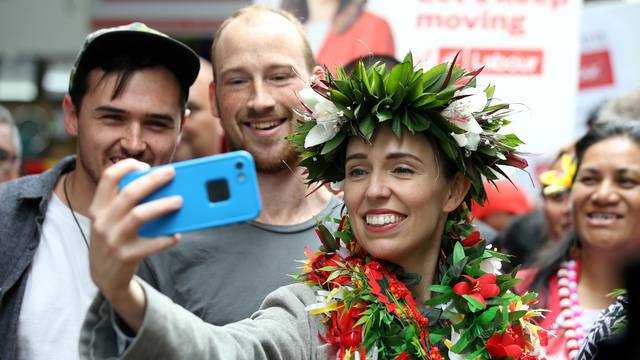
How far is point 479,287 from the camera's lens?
262 centimetres

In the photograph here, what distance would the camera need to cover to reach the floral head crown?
2582 millimetres

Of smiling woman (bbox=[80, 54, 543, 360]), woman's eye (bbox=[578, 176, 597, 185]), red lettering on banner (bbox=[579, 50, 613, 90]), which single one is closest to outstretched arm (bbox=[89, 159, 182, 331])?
smiling woman (bbox=[80, 54, 543, 360])

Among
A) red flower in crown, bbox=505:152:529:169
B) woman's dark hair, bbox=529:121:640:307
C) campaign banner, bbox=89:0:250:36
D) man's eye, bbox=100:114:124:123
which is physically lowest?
woman's dark hair, bbox=529:121:640:307

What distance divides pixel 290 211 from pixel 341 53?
192 centimetres

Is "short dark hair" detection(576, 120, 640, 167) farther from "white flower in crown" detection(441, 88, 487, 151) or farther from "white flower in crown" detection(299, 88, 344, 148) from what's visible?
"white flower in crown" detection(299, 88, 344, 148)

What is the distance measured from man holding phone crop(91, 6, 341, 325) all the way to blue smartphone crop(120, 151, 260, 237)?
1303mm

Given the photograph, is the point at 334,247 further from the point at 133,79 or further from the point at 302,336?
the point at 133,79

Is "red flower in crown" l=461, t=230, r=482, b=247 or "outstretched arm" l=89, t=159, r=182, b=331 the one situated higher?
"outstretched arm" l=89, t=159, r=182, b=331

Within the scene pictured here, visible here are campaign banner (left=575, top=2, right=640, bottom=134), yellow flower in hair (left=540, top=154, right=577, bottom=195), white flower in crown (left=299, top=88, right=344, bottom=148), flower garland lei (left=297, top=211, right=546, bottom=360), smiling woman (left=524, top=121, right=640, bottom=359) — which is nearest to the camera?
flower garland lei (left=297, top=211, right=546, bottom=360)

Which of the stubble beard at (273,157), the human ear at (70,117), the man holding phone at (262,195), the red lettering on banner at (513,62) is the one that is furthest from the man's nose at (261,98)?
the red lettering on banner at (513,62)

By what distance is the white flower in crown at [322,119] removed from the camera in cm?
264

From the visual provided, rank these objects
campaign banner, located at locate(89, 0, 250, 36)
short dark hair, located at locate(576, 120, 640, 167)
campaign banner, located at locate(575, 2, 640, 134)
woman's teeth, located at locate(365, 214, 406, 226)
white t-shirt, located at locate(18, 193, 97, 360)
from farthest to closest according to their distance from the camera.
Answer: campaign banner, located at locate(89, 0, 250, 36)
campaign banner, located at locate(575, 2, 640, 134)
short dark hair, located at locate(576, 120, 640, 167)
white t-shirt, located at locate(18, 193, 97, 360)
woman's teeth, located at locate(365, 214, 406, 226)

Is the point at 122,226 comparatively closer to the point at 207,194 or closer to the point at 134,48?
the point at 207,194

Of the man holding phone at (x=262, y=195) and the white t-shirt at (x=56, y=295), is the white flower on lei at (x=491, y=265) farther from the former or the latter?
the white t-shirt at (x=56, y=295)
